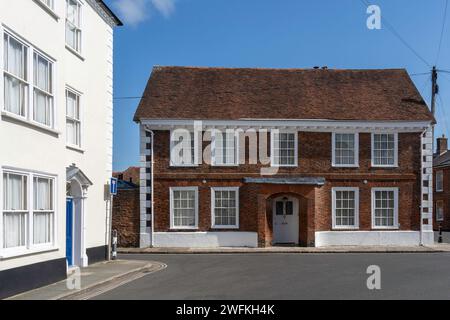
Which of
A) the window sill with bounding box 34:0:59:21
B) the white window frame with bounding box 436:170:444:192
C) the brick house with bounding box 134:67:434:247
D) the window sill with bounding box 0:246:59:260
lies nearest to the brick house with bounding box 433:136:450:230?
the white window frame with bounding box 436:170:444:192

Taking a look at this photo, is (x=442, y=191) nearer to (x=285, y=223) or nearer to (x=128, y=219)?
(x=285, y=223)

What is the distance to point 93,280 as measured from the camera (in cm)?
1586

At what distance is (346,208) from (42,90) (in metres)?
17.6

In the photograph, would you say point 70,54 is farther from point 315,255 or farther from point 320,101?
point 320,101

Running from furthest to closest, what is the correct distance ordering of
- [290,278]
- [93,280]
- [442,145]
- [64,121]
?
[442,145] < [290,278] < [64,121] < [93,280]

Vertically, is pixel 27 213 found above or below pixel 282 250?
A: above

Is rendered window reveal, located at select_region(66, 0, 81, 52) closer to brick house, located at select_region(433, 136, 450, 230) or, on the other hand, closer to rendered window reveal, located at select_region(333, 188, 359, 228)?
rendered window reveal, located at select_region(333, 188, 359, 228)

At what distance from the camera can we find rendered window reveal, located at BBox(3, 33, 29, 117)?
13109 mm

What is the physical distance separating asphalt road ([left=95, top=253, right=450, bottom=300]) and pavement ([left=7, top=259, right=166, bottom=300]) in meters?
0.46

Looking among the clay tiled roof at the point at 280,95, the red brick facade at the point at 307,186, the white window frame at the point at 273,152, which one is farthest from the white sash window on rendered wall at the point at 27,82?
the white window frame at the point at 273,152

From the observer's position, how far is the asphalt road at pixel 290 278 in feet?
A: 43.5

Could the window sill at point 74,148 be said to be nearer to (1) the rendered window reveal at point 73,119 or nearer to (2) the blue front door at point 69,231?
(1) the rendered window reveal at point 73,119

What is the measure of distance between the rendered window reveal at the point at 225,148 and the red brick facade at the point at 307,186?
0.37 meters

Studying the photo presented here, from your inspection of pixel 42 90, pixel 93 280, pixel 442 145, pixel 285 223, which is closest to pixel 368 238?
pixel 285 223
